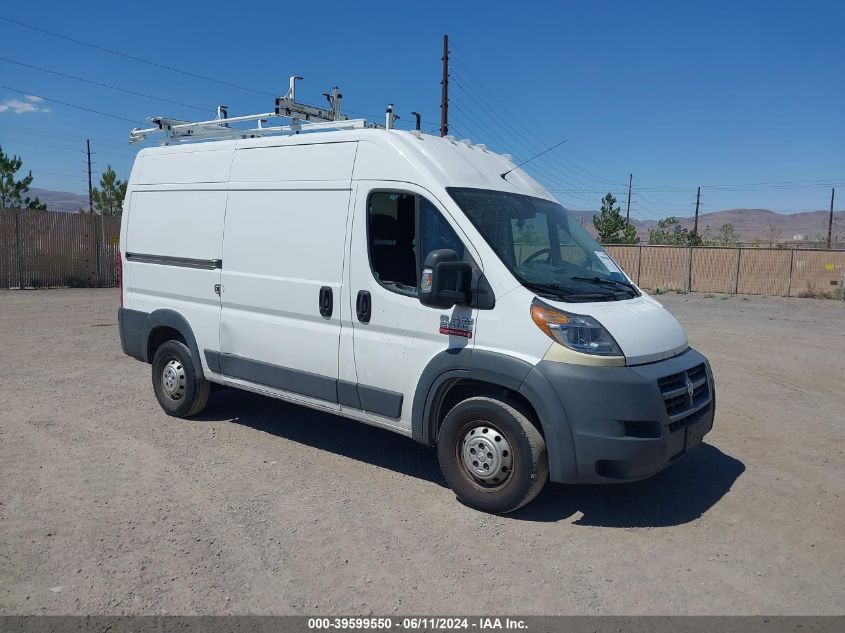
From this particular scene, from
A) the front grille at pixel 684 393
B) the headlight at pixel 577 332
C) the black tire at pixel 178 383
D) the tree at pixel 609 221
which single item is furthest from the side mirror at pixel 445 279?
the tree at pixel 609 221

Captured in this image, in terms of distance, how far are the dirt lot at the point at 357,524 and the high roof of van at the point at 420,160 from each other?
7.72ft

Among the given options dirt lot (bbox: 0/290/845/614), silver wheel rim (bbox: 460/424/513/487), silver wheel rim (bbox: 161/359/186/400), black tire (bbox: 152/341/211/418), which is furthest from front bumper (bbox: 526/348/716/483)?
silver wheel rim (bbox: 161/359/186/400)

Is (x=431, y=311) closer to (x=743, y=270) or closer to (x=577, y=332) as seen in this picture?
(x=577, y=332)

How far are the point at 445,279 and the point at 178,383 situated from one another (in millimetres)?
3599

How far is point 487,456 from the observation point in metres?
4.59

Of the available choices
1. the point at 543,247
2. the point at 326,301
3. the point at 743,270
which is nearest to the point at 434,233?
the point at 543,247

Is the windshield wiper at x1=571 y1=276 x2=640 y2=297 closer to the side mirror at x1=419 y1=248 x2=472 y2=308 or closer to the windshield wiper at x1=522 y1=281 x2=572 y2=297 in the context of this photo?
the windshield wiper at x1=522 y1=281 x2=572 y2=297

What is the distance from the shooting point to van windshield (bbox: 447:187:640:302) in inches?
183

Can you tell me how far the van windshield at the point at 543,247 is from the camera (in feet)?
15.3

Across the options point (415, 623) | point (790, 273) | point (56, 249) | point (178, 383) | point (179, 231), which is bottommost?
point (415, 623)

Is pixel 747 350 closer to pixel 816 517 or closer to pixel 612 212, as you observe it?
pixel 816 517

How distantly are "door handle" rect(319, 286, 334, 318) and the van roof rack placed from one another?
4.66 feet

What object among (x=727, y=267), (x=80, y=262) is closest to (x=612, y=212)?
(x=727, y=267)

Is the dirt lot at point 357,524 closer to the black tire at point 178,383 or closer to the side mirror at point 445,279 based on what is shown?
the black tire at point 178,383
